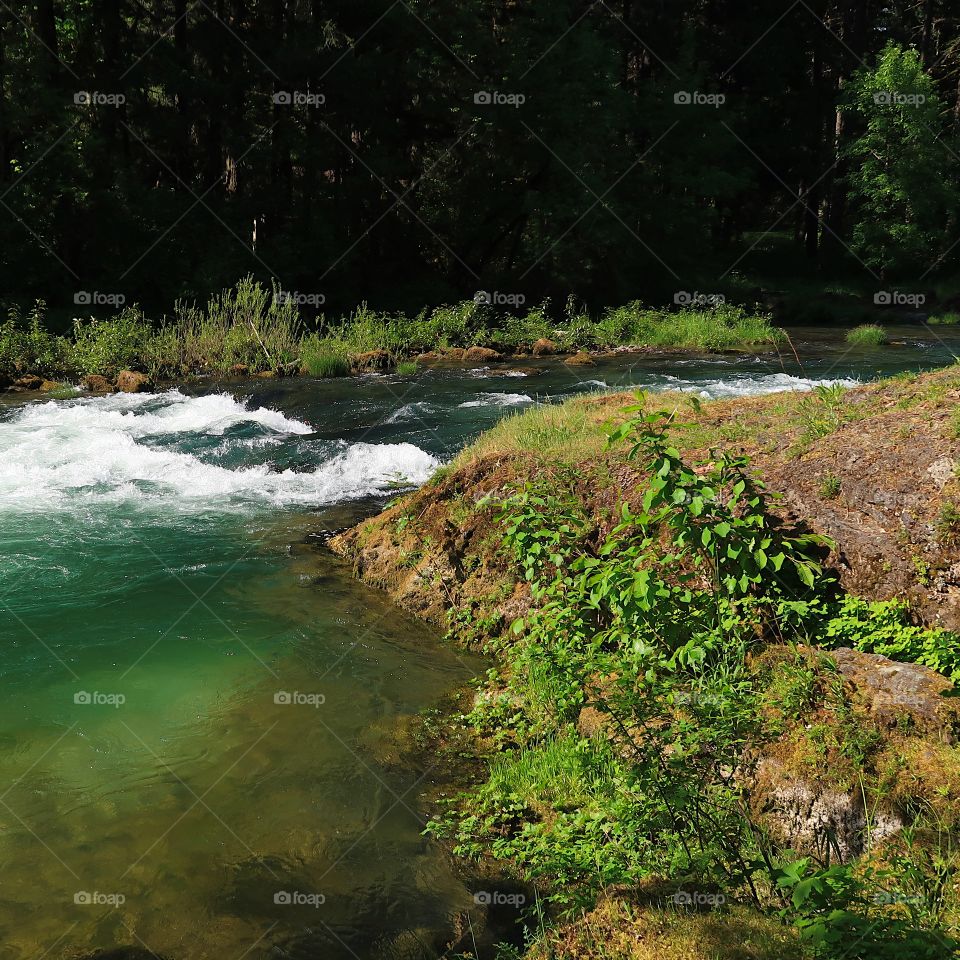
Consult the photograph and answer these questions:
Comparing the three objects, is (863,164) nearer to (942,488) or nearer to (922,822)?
Answer: (942,488)

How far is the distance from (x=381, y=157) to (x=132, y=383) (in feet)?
52.2

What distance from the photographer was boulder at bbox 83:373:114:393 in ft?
58.3

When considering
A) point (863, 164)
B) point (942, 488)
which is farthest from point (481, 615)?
point (863, 164)

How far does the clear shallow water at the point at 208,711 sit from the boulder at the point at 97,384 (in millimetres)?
5652

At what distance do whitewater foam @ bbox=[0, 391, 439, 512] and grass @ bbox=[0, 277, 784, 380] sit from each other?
4586 mm

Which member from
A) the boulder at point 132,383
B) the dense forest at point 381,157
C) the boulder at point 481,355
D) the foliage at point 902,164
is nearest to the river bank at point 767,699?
the boulder at point 132,383

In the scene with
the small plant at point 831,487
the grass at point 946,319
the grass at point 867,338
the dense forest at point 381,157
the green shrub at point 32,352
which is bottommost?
the green shrub at point 32,352

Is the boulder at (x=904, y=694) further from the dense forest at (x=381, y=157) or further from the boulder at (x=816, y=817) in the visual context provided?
the dense forest at (x=381, y=157)

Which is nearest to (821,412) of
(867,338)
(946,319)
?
(867,338)

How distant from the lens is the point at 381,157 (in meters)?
30.2

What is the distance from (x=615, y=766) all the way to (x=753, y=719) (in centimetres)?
72

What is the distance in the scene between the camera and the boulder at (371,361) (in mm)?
19359

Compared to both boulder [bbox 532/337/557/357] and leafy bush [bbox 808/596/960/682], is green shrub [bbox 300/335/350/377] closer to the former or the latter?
boulder [bbox 532/337/557/357]

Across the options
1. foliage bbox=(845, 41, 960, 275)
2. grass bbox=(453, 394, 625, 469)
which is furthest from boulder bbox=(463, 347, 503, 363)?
foliage bbox=(845, 41, 960, 275)
